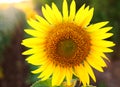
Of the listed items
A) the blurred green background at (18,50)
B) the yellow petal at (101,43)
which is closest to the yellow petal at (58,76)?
the yellow petal at (101,43)

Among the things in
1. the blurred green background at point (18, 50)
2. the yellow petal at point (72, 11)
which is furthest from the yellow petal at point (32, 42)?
the blurred green background at point (18, 50)

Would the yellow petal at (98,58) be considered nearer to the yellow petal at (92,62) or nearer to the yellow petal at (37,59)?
the yellow petal at (92,62)

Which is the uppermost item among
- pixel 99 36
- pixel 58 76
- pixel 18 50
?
pixel 18 50

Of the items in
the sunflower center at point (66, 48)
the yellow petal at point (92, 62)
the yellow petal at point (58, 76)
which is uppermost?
the sunflower center at point (66, 48)

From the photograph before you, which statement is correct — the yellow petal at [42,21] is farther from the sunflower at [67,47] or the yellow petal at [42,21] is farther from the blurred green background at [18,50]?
the blurred green background at [18,50]

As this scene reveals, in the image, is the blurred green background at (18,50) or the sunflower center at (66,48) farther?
the blurred green background at (18,50)

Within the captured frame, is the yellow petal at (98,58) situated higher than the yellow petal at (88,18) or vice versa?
the yellow petal at (88,18)

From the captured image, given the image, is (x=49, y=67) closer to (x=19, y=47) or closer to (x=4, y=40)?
(x=4, y=40)

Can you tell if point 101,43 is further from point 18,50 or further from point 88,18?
point 18,50

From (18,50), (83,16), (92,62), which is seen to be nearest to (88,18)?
(83,16)

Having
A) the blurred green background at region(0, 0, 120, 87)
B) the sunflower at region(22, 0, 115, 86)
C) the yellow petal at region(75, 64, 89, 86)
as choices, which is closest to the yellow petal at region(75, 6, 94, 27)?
the sunflower at region(22, 0, 115, 86)
